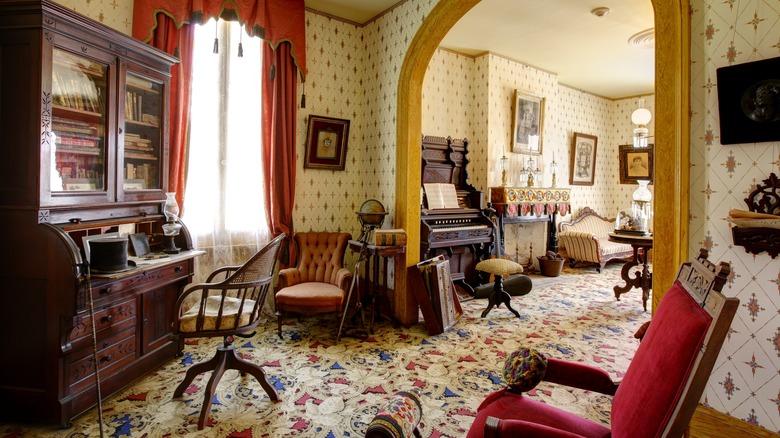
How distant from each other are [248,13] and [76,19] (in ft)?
6.31

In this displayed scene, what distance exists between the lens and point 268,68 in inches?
176

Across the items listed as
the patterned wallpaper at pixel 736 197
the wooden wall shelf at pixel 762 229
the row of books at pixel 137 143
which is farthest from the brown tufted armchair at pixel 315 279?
the wooden wall shelf at pixel 762 229

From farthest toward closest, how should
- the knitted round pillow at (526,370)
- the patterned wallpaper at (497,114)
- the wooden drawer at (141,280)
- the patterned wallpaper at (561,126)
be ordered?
1. the patterned wallpaper at (497,114)
2. the wooden drawer at (141,280)
3. the patterned wallpaper at (561,126)
4. the knitted round pillow at (526,370)

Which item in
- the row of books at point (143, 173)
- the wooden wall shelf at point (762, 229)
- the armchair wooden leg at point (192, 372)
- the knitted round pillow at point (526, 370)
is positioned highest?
the row of books at point (143, 173)

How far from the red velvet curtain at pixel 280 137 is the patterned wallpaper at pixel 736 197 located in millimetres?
3649

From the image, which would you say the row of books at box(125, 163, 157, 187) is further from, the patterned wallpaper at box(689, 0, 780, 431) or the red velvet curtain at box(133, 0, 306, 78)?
the patterned wallpaper at box(689, 0, 780, 431)

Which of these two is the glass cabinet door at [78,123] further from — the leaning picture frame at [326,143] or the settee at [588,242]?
the settee at [588,242]

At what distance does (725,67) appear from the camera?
2.23m

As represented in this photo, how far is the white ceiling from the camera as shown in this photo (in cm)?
478

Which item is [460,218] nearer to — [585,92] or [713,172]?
[713,172]

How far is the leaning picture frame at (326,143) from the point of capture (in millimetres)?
4840

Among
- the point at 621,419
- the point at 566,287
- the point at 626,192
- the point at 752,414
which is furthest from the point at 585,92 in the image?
the point at 621,419

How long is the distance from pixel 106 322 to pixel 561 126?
26.3 feet

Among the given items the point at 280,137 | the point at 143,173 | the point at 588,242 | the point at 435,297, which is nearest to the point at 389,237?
the point at 435,297
